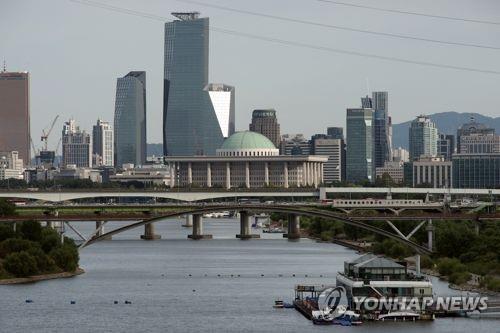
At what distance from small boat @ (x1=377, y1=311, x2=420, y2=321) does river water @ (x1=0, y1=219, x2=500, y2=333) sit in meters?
1.20

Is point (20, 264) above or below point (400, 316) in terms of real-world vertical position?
above

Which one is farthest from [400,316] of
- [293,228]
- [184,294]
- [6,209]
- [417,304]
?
[293,228]

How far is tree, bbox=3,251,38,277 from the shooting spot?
3893 inches

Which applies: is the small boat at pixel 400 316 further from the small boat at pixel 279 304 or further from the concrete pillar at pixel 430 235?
the concrete pillar at pixel 430 235

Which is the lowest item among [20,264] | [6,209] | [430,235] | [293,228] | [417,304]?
[293,228]

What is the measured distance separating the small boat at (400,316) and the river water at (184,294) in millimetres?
1201

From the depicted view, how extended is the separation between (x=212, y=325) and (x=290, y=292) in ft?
56.8

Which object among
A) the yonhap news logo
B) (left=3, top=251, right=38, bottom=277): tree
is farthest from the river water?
(left=3, top=251, right=38, bottom=277): tree

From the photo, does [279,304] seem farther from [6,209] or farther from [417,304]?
[6,209]

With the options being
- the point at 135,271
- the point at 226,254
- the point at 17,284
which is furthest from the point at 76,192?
the point at 17,284

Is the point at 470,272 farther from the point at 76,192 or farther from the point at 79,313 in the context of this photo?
the point at 76,192

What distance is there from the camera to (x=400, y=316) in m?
76.2

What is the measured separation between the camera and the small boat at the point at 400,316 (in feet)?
249

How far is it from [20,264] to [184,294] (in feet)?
44.7
